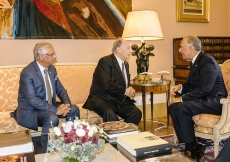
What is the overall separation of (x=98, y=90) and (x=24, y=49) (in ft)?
4.19

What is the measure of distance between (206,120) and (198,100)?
25 cm

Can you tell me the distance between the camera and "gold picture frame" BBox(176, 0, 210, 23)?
4523mm

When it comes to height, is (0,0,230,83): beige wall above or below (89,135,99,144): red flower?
above

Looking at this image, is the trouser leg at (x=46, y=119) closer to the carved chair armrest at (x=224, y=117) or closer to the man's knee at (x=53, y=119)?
the man's knee at (x=53, y=119)

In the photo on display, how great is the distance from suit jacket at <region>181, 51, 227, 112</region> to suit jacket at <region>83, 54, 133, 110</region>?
0.74 metres

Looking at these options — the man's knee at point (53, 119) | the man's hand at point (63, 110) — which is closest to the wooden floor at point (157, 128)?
the man's hand at point (63, 110)

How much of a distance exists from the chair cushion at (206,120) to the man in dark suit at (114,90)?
683 millimetres

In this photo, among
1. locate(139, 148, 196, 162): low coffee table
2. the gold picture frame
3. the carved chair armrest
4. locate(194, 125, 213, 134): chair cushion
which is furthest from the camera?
the gold picture frame

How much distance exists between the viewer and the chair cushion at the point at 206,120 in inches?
100

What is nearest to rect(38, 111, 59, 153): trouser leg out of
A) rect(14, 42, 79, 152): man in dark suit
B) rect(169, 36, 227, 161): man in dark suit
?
rect(14, 42, 79, 152): man in dark suit

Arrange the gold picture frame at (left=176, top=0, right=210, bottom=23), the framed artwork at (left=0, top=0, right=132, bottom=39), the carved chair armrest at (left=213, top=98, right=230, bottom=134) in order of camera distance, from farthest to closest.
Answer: the gold picture frame at (left=176, top=0, right=210, bottom=23) < the framed artwork at (left=0, top=0, right=132, bottom=39) < the carved chair armrest at (left=213, top=98, right=230, bottom=134)

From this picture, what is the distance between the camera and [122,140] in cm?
172

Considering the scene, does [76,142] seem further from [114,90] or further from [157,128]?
[157,128]

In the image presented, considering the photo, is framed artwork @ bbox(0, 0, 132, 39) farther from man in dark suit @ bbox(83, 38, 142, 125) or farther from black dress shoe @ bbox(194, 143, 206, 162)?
black dress shoe @ bbox(194, 143, 206, 162)
